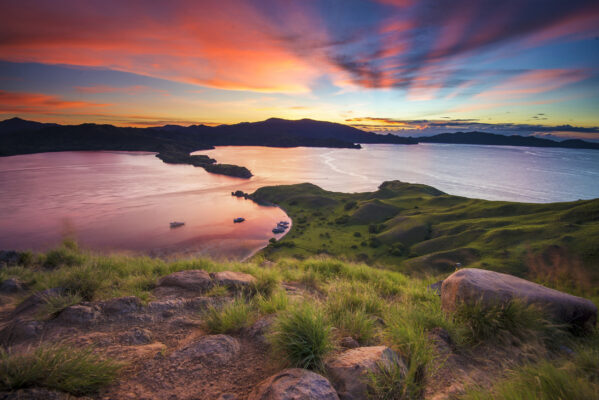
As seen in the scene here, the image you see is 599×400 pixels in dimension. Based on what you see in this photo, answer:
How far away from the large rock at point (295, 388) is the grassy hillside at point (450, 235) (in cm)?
1025

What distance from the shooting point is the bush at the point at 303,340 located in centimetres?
362

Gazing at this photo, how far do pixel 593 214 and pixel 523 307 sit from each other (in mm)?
66095

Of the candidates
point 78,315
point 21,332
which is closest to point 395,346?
point 78,315

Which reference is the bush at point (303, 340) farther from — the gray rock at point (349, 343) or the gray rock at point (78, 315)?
the gray rock at point (78, 315)

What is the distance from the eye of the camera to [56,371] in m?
2.88

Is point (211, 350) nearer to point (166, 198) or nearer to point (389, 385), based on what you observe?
point (389, 385)

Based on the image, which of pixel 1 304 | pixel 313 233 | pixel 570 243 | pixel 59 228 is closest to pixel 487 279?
pixel 1 304

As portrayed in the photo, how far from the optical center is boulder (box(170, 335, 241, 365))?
3996mm

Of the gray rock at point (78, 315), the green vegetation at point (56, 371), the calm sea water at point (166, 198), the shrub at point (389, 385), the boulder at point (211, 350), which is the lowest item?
the calm sea water at point (166, 198)

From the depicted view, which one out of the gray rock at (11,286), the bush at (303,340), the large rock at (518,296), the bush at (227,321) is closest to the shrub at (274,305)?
the bush at (227,321)

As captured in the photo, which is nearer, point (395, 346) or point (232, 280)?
point (395, 346)

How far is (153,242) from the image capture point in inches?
2923

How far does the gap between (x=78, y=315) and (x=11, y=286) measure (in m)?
5.77

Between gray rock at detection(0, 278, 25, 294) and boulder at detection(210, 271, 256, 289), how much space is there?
6408mm
